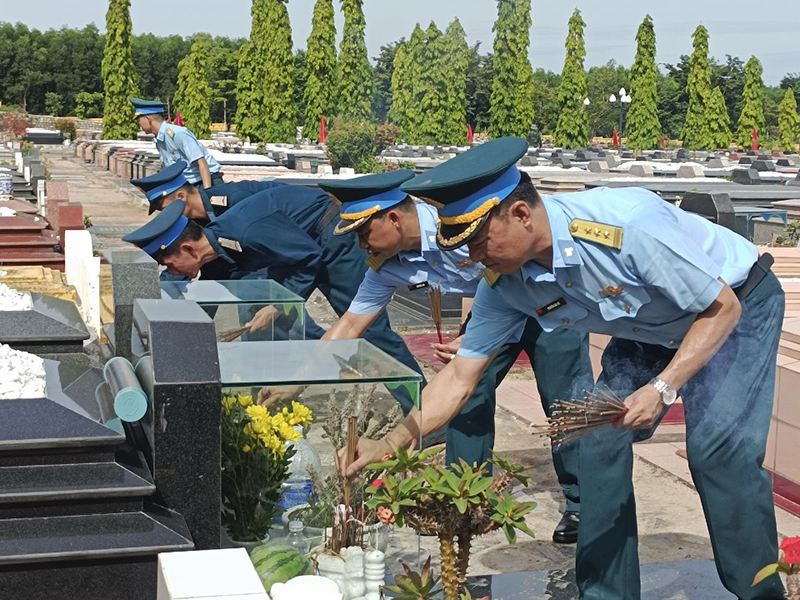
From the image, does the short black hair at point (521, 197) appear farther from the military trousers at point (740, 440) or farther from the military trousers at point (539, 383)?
the military trousers at point (539, 383)

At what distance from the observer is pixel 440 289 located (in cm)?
462

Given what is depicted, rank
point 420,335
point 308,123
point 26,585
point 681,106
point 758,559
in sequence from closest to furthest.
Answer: point 26,585 → point 758,559 → point 420,335 → point 308,123 → point 681,106

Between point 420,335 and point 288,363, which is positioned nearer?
point 288,363

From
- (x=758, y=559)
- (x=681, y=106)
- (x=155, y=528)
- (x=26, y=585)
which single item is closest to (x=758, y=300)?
(x=758, y=559)

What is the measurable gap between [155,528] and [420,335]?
7055 millimetres

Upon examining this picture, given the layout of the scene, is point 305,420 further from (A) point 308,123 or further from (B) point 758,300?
(A) point 308,123

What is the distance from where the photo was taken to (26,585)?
9.27ft

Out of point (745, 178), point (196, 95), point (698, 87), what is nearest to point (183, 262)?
point (745, 178)

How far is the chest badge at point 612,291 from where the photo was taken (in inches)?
124

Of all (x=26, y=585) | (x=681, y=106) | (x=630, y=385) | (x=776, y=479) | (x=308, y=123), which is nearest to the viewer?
(x=26, y=585)

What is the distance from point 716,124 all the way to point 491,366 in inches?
2213

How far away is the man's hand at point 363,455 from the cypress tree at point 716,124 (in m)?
57.4

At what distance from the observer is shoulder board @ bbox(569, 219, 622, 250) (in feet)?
9.97

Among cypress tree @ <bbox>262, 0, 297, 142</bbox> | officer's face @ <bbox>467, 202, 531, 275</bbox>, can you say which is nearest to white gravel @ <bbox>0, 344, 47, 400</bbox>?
officer's face @ <bbox>467, 202, 531, 275</bbox>
